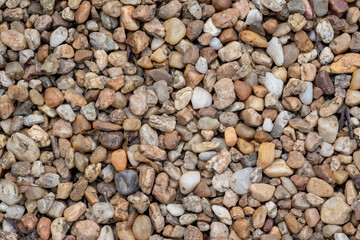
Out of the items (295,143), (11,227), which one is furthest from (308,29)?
(11,227)

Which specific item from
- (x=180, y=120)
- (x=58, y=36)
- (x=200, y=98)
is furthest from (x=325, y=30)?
(x=58, y=36)

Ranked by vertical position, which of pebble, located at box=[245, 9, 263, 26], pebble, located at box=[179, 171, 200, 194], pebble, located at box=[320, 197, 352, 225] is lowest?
pebble, located at box=[320, 197, 352, 225]

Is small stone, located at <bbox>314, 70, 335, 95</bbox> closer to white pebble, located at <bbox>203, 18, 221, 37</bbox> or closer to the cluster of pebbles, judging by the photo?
the cluster of pebbles

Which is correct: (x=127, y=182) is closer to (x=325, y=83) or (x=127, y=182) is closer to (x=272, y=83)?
(x=272, y=83)

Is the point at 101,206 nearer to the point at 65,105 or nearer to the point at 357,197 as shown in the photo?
the point at 65,105

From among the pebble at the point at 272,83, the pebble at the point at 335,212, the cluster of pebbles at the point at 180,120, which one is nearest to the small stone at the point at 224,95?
the cluster of pebbles at the point at 180,120

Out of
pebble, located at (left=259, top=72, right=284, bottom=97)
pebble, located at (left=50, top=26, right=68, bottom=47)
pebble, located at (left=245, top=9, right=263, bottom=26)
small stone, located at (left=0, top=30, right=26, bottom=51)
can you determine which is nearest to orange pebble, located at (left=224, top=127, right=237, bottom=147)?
pebble, located at (left=259, top=72, right=284, bottom=97)

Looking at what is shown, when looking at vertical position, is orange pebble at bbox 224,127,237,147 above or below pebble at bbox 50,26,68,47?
below

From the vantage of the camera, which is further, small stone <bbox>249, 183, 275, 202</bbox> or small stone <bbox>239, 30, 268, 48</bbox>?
small stone <bbox>239, 30, 268, 48</bbox>

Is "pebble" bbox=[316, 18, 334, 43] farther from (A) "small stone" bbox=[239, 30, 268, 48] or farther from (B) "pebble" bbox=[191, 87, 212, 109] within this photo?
(B) "pebble" bbox=[191, 87, 212, 109]
